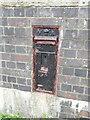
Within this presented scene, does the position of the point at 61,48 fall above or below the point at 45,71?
above

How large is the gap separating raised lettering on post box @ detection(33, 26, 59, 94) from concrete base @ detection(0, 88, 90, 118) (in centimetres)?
20

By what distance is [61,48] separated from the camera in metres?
2.70

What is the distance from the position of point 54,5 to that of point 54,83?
151 cm

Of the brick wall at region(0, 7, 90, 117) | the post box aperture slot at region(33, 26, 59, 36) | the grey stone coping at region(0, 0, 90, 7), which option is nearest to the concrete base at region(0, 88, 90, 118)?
the brick wall at region(0, 7, 90, 117)

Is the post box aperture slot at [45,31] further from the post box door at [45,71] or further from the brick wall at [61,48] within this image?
the post box door at [45,71]

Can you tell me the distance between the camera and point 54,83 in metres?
2.94

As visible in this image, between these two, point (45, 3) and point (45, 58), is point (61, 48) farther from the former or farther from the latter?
point (45, 3)

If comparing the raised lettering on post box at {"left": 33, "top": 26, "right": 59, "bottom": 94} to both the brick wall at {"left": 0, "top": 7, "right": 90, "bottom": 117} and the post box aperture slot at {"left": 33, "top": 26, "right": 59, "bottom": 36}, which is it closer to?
the post box aperture slot at {"left": 33, "top": 26, "right": 59, "bottom": 36}

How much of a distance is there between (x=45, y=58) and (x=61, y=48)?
1.28 ft

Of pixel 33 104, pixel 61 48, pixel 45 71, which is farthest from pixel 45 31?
pixel 33 104

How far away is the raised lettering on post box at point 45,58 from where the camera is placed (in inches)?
106

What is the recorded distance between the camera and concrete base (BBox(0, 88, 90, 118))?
2.92 m

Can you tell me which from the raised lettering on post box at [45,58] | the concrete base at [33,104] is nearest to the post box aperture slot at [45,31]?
the raised lettering on post box at [45,58]

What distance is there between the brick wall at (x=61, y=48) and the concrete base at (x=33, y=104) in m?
0.13
